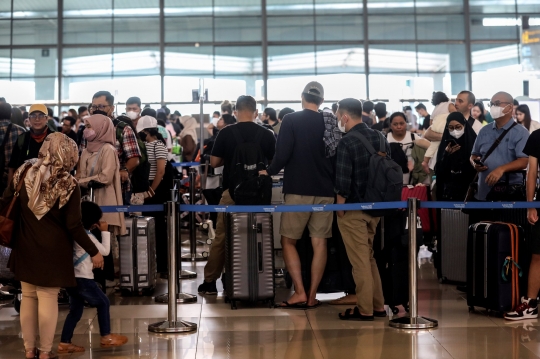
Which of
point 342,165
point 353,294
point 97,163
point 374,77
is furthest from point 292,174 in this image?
point 374,77

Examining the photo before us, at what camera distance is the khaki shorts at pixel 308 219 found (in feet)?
24.9

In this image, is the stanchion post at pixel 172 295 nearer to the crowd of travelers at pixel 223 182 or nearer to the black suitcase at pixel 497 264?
the crowd of travelers at pixel 223 182

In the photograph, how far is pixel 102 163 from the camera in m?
8.06

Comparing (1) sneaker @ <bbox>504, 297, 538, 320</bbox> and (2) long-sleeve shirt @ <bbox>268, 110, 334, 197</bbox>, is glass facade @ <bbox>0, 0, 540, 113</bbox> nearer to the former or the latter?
(2) long-sleeve shirt @ <bbox>268, 110, 334, 197</bbox>

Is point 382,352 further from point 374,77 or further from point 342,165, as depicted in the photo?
point 374,77

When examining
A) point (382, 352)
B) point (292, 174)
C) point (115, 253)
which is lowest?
point (382, 352)

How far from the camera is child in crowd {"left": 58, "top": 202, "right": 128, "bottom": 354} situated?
5977 mm

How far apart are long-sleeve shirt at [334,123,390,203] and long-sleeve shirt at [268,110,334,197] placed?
0.43 m

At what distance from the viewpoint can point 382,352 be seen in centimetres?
606

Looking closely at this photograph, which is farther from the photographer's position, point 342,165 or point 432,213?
point 432,213

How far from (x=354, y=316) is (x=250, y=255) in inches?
43.5

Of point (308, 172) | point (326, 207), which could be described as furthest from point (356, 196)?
point (308, 172)

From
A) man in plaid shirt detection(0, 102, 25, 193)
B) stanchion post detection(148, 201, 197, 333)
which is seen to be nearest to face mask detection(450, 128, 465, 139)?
stanchion post detection(148, 201, 197, 333)

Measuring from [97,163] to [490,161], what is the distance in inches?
141
